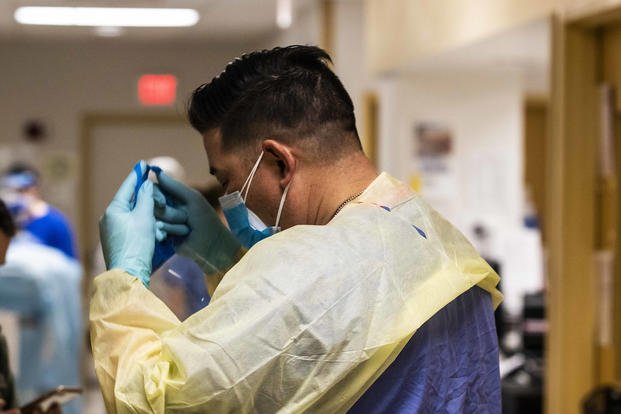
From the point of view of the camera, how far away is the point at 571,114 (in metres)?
3.70

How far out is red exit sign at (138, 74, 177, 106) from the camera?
33.8 feet

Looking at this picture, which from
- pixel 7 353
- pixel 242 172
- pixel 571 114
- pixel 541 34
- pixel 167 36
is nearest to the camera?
pixel 242 172

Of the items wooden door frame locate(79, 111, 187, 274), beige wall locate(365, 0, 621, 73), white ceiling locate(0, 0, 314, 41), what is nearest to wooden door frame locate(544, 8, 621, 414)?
beige wall locate(365, 0, 621, 73)

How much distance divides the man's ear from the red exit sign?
884cm

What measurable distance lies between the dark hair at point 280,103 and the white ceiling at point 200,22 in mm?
5642

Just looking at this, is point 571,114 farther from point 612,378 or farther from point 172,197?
point 172,197

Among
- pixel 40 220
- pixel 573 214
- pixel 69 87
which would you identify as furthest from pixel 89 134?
pixel 573 214

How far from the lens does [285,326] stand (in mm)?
1382

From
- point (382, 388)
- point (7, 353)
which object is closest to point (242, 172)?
point (382, 388)

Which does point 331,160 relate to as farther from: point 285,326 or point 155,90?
point 155,90

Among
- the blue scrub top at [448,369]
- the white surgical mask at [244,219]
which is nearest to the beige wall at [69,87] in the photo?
the white surgical mask at [244,219]

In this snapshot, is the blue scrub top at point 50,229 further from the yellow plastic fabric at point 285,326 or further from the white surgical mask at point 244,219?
the yellow plastic fabric at point 285,326

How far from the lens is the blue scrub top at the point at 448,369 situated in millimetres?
1477

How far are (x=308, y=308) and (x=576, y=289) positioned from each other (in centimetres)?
256
